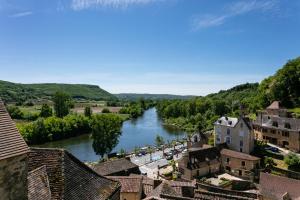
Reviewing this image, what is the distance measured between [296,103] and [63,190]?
255ft

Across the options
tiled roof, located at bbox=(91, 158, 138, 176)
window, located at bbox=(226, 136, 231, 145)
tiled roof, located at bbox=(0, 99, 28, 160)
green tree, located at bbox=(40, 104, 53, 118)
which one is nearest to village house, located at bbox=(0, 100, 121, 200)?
tiled roof, located at bbox=(0, 99, 28, 160)

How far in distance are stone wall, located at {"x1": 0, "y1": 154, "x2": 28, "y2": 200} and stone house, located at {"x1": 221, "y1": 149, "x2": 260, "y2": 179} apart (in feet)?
119

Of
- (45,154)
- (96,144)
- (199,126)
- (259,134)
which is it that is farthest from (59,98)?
(45,154)

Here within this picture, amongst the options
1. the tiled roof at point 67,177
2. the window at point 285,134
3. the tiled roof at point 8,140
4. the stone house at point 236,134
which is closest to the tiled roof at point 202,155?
the stone house at point 236,134

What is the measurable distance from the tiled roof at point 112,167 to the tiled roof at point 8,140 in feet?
78.8

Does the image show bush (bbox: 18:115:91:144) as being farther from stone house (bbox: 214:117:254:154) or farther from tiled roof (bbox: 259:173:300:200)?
tiled roof (bbox: 259:173:300:200)

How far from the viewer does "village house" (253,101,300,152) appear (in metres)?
51.4

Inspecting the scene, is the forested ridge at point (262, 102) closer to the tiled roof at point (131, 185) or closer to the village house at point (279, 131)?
the village house at point (279, 131)

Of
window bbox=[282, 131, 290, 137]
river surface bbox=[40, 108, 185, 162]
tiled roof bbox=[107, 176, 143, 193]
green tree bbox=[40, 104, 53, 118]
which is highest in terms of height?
green tree bbox=[40, 104, 53, 118]

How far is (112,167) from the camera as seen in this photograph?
3603cm

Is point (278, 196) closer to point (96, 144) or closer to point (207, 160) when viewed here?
point (207, 160)

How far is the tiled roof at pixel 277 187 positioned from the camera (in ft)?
86.1

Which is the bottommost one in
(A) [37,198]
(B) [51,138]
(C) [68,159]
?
(B) [51,138]

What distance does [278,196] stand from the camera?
25859mm
